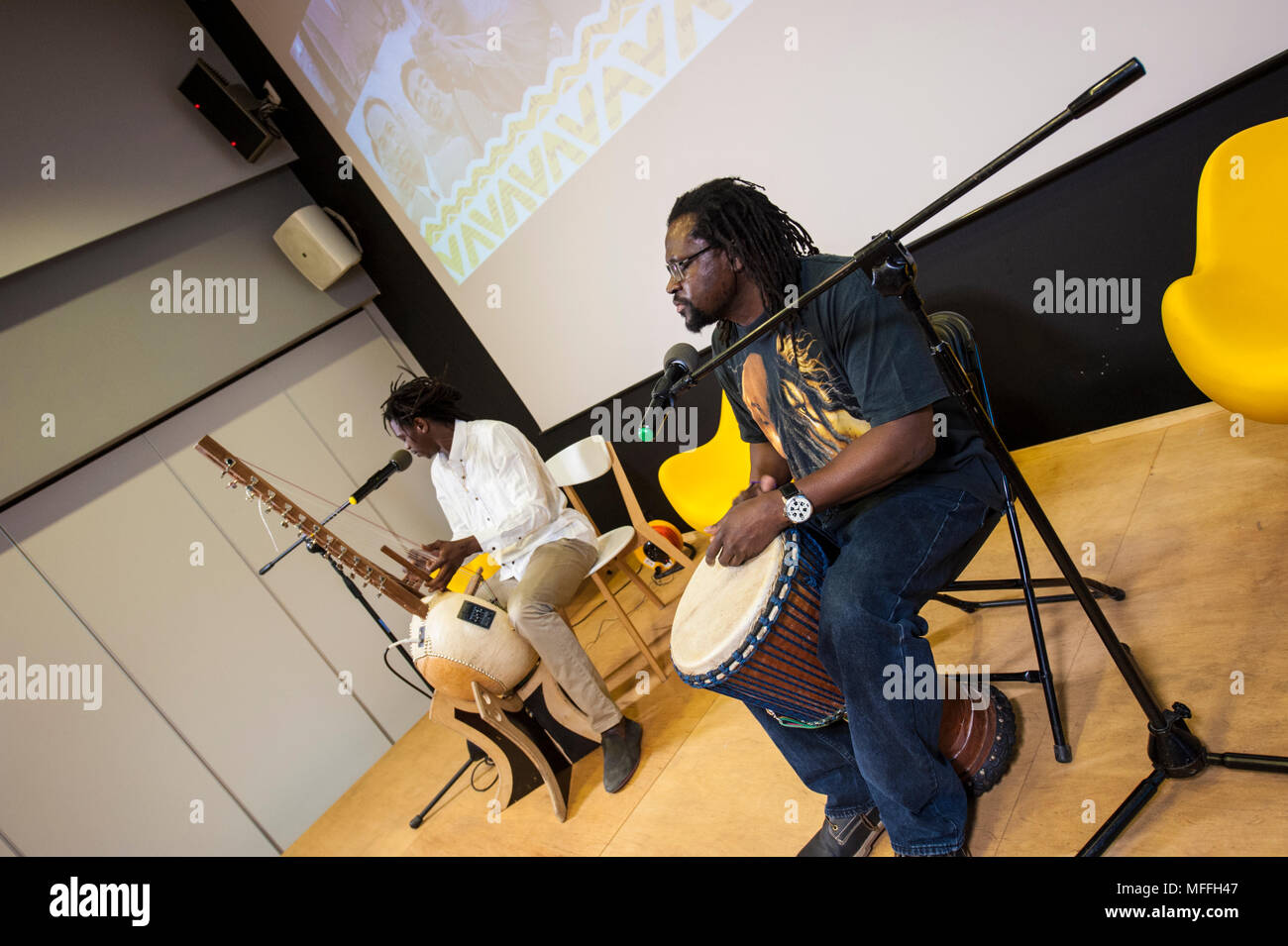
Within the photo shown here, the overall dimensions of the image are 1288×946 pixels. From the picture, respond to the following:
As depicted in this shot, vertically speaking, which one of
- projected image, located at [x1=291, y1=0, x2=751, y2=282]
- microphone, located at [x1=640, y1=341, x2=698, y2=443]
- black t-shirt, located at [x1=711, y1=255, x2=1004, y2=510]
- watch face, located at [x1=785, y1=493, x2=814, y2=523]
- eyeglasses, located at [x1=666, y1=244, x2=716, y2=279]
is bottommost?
watch face, located at [x1=785, y1=493, x2=814, y2=523]

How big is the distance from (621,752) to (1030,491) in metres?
1.86

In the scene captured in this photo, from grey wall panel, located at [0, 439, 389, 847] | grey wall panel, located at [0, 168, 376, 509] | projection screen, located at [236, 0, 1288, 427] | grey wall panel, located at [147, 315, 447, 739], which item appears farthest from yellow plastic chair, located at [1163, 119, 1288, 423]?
grey wall panel, located at [0, 168, 376, 509]

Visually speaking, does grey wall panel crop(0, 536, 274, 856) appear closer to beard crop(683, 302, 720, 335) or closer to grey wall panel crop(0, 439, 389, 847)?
grey wall panel crop(0, 439, 389, 847)

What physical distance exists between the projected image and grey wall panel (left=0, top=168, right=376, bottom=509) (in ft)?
2.66

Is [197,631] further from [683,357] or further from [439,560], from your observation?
[683,357]

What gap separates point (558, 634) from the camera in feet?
9.03

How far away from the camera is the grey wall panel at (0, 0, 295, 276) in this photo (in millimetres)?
3422

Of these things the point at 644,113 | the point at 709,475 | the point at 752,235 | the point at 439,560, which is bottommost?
the point at 709,475
